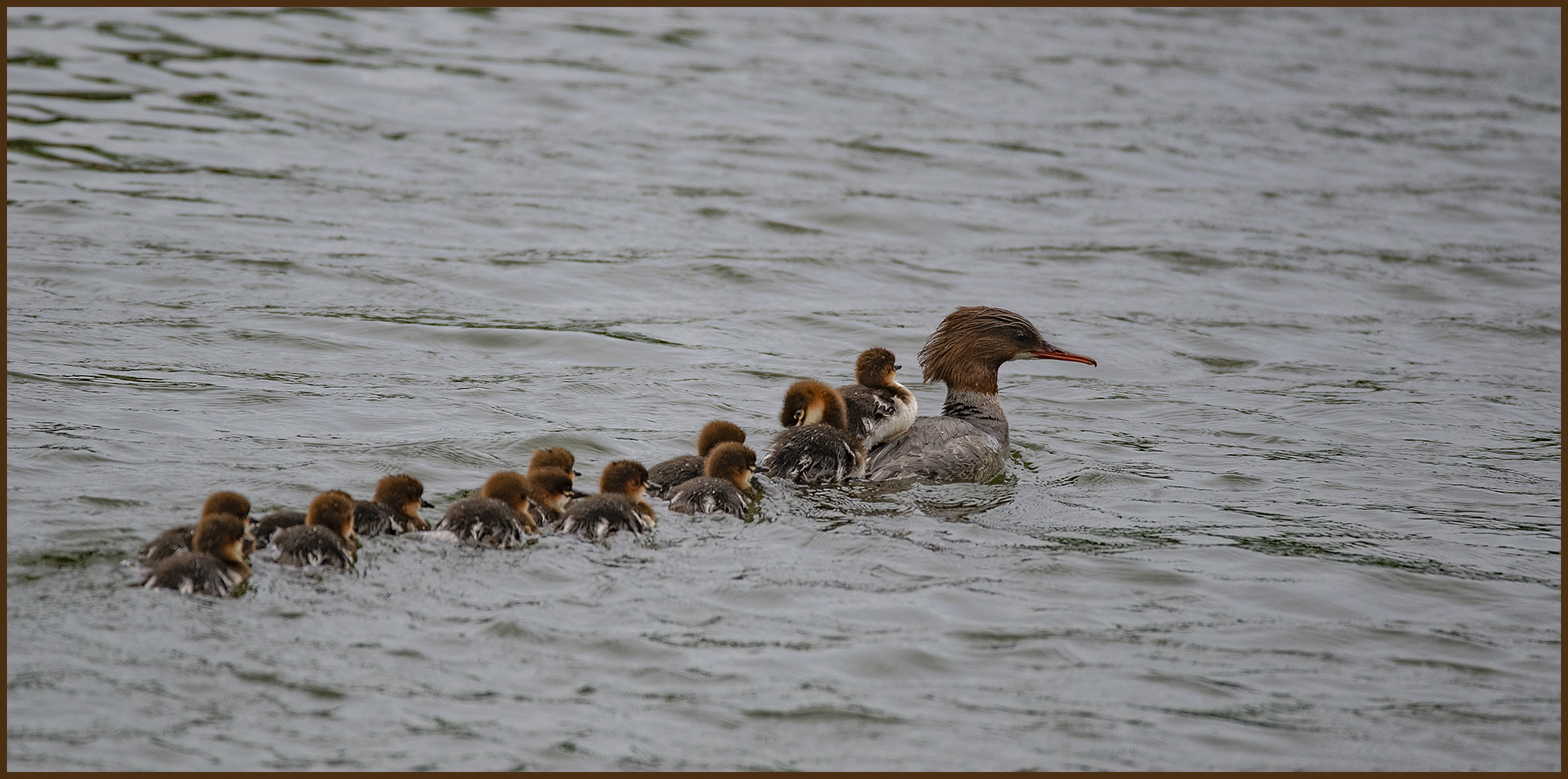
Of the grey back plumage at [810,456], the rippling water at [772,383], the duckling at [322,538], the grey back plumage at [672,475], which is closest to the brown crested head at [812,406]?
the grey back plumage at [810,456]

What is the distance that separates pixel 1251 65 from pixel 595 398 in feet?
47.7

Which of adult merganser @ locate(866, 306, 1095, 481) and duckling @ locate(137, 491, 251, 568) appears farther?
adult merganser @ locate(866, 306, 1095, 481)

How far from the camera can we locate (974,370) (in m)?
7.80

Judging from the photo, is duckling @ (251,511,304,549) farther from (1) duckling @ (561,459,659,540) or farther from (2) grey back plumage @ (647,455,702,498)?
(2) grey back plumage @ (647,455,702,498)

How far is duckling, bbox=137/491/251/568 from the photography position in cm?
533

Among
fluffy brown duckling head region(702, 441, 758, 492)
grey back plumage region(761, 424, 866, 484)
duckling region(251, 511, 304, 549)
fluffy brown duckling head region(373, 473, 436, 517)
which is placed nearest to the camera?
duckling region(251, 511, 304, 549)

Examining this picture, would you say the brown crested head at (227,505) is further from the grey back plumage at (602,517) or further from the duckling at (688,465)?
the duckling at (688,465)

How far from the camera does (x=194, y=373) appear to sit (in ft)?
26.3

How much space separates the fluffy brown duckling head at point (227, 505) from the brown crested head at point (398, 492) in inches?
22.6

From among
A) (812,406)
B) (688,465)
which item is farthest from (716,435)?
(812,406)

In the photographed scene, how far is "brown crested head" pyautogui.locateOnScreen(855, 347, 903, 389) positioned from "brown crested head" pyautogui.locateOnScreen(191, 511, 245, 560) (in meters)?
3.49

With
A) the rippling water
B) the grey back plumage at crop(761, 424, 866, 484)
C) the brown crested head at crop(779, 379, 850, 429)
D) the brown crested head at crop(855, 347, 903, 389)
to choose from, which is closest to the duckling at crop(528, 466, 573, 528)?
the rippling water

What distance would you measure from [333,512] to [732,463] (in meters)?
1.74

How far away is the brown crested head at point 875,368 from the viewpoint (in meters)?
7.68
